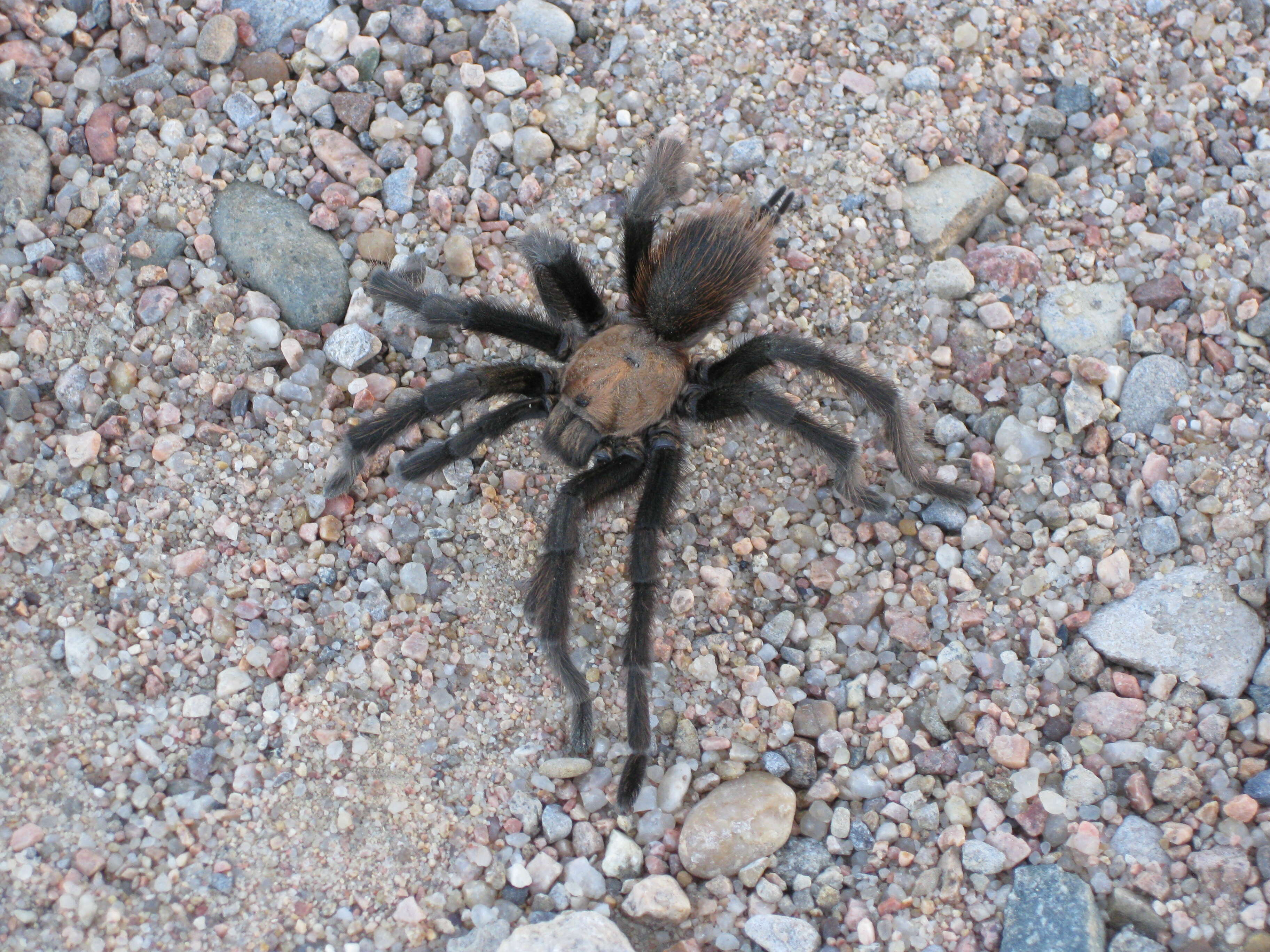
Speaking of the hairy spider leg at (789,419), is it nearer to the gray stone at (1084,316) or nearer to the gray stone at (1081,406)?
the gray stone at (1081,406)

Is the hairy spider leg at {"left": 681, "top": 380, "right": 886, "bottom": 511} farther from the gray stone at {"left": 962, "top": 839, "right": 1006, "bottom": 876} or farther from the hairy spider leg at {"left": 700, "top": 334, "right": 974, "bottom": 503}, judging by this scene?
the gray stone at {"left": 962, "top": 839, "right": 1006, "bottom": 876}

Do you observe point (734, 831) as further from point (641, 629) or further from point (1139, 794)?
point (1139, 794)

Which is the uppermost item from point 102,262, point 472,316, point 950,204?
point 950,204

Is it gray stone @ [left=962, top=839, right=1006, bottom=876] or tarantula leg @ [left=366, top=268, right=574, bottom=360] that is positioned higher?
tarantula leg @ [left=366, top=268, right=574, bottom=360]

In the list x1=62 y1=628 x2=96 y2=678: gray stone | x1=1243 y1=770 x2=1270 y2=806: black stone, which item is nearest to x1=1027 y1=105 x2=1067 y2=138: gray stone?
x1=1243 y1=770 x2=1270 y2=806: black stone

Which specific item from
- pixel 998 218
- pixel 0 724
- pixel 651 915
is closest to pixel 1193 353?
pixel 998 218

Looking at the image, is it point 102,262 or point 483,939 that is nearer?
point 483,939

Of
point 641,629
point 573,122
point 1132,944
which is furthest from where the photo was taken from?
point 573,122

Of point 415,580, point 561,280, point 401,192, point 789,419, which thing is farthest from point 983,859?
point 401,192

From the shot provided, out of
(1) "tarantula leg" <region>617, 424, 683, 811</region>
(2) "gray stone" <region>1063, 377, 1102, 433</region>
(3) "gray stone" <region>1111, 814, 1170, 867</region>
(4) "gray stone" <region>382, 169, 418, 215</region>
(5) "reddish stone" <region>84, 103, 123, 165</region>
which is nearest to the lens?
(3) "gray stone" <region>1111, 814, 1170, 867</region>
